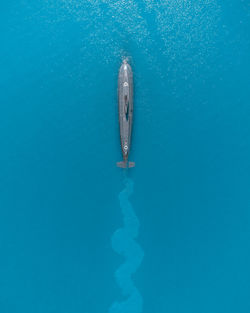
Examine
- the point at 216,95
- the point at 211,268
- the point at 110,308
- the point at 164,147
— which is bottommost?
the point at 110,308

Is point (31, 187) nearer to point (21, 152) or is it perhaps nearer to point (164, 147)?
point (21, 152)

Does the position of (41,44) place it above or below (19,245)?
above

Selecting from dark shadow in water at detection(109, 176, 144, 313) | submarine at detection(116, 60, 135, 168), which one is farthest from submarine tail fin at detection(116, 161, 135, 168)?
dark shadow in water at detection(109, 176, 144, 313)

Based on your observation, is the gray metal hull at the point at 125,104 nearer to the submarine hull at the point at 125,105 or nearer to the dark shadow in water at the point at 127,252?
the submarine hull at the point at 125,105

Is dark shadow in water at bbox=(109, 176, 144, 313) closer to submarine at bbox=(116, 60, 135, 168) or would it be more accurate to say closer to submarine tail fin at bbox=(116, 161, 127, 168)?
submarine tail fin at bbox=(116, 161, 127, 168)

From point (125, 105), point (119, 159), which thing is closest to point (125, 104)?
point (125, 105)

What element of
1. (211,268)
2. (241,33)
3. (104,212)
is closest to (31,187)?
(104,212)

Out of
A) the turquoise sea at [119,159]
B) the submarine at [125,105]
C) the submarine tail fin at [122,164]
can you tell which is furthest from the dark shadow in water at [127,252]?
the submarine at [125,105]
